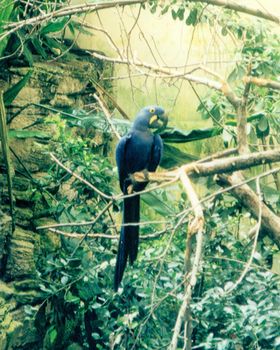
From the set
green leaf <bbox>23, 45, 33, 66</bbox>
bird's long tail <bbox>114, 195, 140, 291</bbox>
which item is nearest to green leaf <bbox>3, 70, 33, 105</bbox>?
green leaf <bbox>23, 45, 33, 66</bbox>

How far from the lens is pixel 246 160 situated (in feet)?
5.79

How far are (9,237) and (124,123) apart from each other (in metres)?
0.77

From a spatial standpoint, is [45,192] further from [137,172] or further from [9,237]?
[137,172]

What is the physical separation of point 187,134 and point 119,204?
17.8 inches

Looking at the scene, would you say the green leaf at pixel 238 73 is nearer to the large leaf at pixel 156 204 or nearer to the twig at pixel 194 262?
the large leaf at pixel 156 204

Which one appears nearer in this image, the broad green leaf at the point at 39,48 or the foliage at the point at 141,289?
the foliage at the point at 141,289

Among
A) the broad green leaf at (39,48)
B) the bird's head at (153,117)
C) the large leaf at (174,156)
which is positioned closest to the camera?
the bird's head at (153,117)

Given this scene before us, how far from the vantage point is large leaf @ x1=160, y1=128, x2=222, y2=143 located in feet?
8.98

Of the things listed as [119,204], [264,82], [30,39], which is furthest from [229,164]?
[30,39]

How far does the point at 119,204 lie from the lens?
2.63m

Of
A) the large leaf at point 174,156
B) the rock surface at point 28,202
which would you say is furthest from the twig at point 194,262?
the rock surface at point 28,202

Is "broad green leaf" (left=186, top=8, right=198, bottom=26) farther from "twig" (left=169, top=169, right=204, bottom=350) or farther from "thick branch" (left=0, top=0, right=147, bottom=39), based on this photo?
"twig" (left=169, top=169, right=204, bottom=350)

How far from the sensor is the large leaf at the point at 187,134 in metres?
2.74

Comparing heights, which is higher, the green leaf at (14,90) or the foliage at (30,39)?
the foliage at (30,39)
